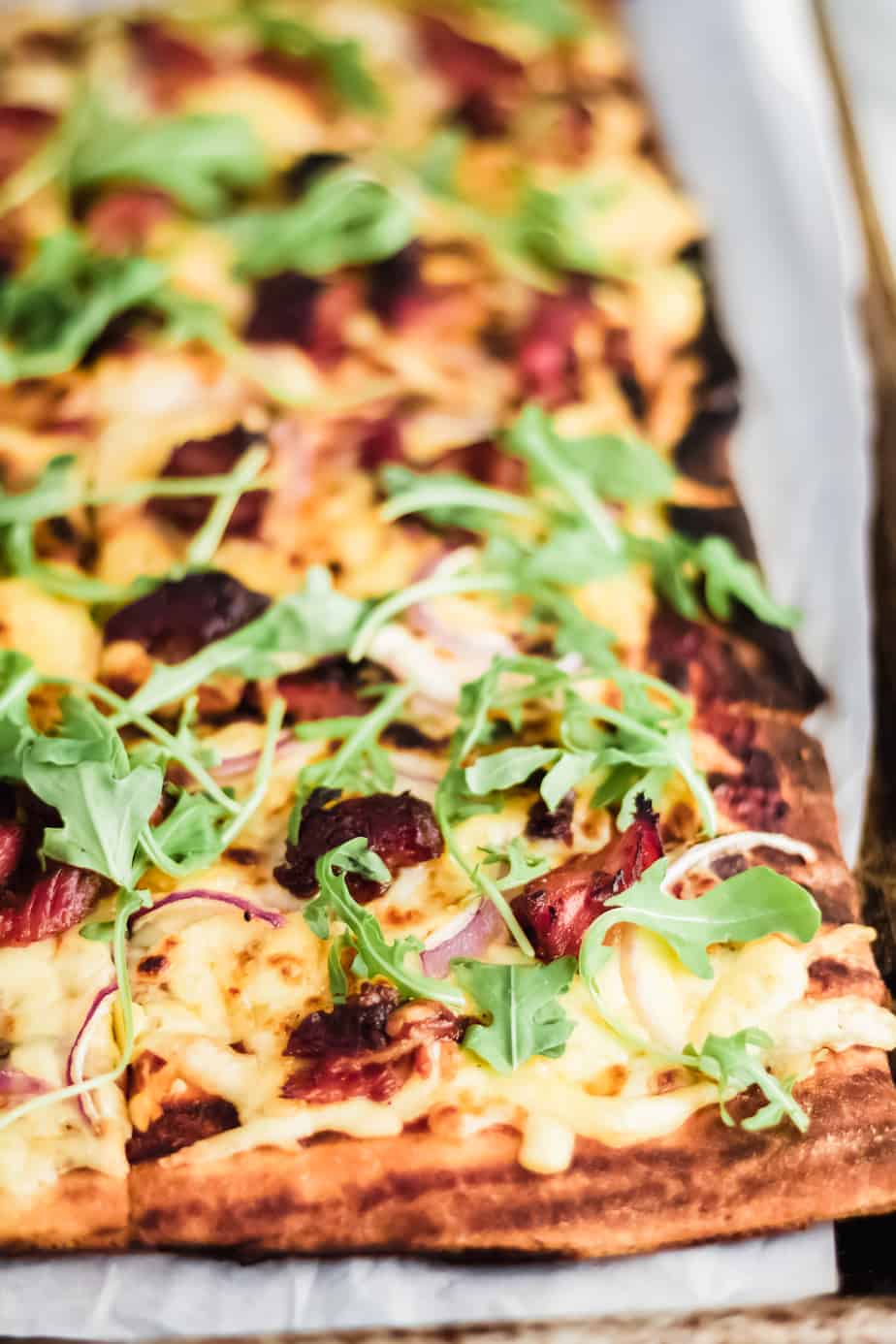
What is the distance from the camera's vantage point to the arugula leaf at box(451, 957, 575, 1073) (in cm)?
159

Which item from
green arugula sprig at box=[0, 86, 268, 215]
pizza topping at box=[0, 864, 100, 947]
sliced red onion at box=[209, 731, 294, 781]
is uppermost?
green arugula sprig at box=[0, 86, 268, 215]

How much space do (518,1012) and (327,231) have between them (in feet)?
5.52

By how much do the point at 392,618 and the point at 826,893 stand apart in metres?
0.74

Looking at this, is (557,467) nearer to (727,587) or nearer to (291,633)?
(727,587)

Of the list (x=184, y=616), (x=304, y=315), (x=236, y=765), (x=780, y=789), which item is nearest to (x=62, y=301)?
(x=304, y=315)

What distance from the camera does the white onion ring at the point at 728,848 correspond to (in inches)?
69.2

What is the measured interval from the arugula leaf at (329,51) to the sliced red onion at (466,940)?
202 cm

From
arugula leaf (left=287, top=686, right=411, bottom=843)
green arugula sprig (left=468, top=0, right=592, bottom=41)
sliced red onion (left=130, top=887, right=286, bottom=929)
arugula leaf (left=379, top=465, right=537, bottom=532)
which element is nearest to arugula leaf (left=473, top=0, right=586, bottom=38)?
green arugula sprig (left=468, top=0, right=592, bottom=41)

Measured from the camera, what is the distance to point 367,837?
171cm

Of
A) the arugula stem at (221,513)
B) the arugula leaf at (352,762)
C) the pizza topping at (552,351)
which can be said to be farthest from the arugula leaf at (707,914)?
the pizza topping at (552,351)

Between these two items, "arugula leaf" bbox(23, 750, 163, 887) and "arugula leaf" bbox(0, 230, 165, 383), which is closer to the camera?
"arugula leaf" bbox(23, 750, 163, 887)

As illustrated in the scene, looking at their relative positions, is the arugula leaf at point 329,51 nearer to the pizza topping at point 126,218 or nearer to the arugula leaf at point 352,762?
the pizza topping at point 126,218

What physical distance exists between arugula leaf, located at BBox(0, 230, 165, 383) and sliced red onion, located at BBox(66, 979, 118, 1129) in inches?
46.3

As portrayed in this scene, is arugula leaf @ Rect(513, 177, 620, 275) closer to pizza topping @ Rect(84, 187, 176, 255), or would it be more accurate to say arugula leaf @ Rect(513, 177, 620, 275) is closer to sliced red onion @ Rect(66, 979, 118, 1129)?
pizza topping @ Rect(84, 187, 176, 255)
